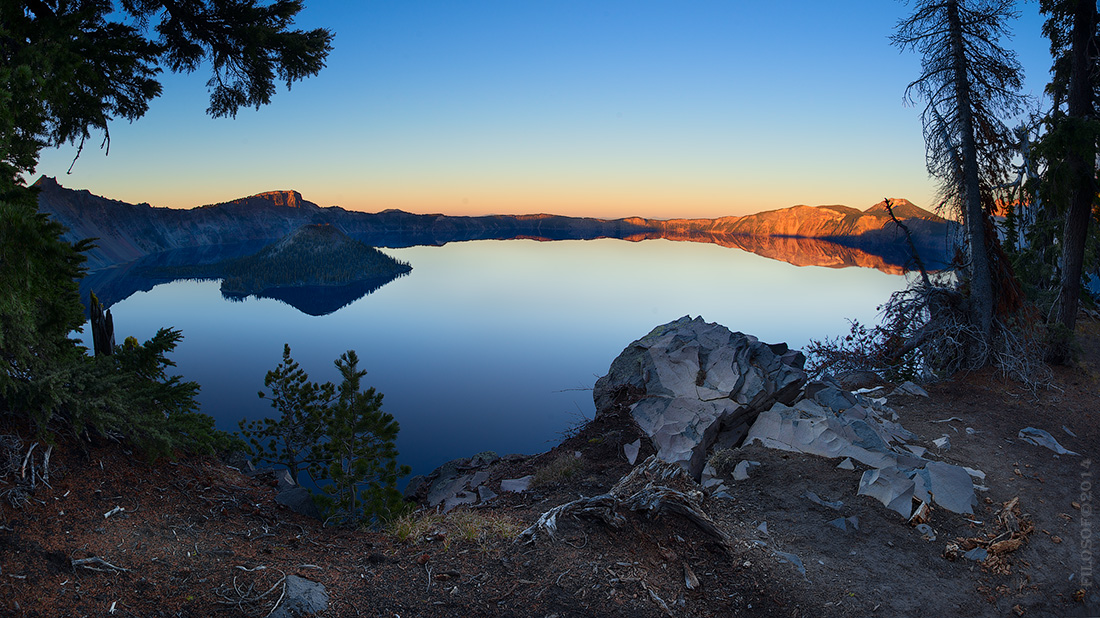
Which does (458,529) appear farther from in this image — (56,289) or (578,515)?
(56,289)

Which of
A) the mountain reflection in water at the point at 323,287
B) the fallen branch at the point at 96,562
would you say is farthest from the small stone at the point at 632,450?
the mountain reflection in water at the point at 323,287

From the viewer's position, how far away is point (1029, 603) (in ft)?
20.7

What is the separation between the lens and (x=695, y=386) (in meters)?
11.8

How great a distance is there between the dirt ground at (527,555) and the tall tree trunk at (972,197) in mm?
6326

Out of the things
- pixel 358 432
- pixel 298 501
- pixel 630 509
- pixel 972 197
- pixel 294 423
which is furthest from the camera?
pixel 294 423

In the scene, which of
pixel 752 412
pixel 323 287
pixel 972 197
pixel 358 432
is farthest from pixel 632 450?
pixel 323 287

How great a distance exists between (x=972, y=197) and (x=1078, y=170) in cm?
251

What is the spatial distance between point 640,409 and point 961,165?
10144 millimetres

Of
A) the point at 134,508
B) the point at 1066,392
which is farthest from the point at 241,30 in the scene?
the point at 1066,392

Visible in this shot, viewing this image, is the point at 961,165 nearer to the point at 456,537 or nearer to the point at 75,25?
the point at 456,537

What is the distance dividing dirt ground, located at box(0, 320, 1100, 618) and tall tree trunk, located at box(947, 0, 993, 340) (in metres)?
6.33

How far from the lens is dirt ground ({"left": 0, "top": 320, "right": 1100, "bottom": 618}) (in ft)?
17.5

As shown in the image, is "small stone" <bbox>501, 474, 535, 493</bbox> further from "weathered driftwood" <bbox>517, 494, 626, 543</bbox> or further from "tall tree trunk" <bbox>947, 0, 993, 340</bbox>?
"tall tree trunk" <bbox>947, 0, 993, 340</bbox>

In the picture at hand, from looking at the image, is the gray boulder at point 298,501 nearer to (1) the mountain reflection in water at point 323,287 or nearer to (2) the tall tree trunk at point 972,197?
(2) the tall tree trunk at point 972,197
